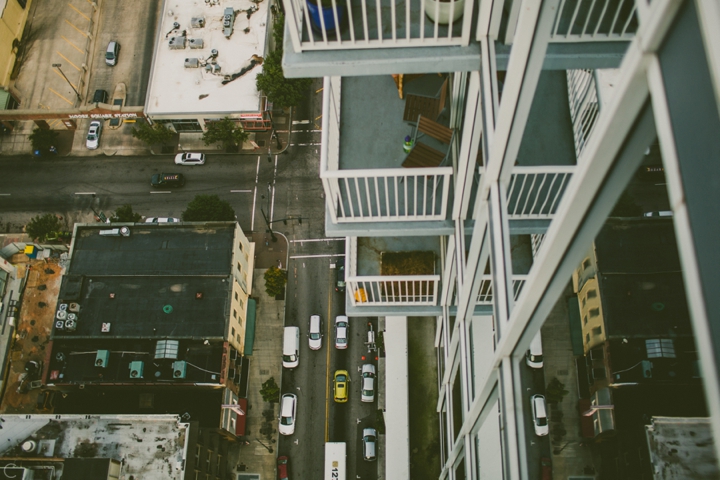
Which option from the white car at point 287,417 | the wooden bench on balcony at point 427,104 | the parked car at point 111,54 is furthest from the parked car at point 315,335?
the parked car at point 111,54

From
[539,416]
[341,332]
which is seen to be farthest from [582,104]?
[341,332]

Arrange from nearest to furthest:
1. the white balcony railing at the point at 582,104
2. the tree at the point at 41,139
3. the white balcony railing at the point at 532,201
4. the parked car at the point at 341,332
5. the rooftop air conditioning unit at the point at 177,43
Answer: the white balcony railing at the point at 582,104
the white balcony railing at the point at 532,201
the parked car at the point at 341,332
the tree at the point at 41,139
the rooftop air conditioning unit at the point at 177,43


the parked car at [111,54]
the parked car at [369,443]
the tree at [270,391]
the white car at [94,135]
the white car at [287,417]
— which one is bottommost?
the parked car at [369,443]

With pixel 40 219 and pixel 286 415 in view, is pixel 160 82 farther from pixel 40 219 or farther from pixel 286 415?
pixel 286 415

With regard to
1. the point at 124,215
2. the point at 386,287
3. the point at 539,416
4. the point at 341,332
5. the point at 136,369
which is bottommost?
the point at 539,416

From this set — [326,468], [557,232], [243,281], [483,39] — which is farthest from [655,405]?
[243,281]

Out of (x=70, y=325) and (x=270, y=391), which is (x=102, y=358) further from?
(x=270, y=391)

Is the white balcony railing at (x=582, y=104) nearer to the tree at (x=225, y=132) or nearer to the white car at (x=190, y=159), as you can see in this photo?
the tree at (x=225, y=132)
